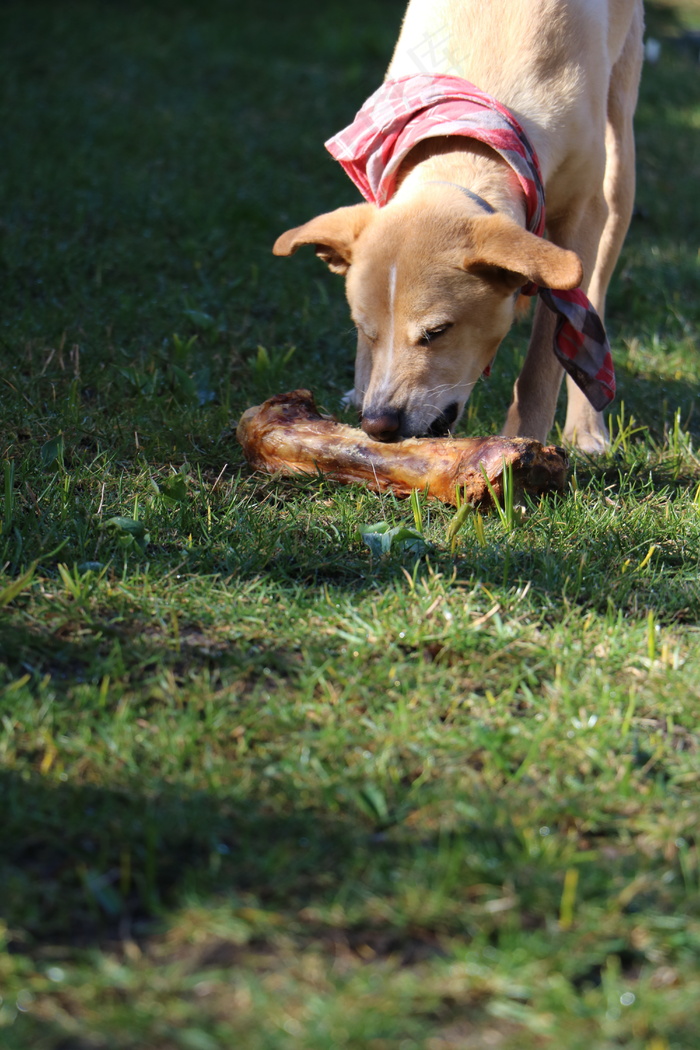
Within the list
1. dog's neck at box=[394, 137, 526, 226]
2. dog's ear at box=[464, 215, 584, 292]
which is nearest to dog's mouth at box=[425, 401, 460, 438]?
dog's ear at box=[464, 215, 584, 292]

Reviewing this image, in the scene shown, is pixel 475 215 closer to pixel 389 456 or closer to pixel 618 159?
pixel 389 456

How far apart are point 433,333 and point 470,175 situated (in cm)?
53

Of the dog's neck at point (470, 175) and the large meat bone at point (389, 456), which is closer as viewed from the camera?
the large meat bone at point (389, 456)

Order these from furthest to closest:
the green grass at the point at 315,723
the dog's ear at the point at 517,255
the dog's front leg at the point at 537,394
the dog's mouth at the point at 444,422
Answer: the dog's front leg at the point at 537,394
the dog's mouth at the point at 444,422
the dog's ear at the point at 517,255
the green grass at the point at 315,723

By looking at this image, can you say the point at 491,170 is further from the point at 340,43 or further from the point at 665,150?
the point at 340,43

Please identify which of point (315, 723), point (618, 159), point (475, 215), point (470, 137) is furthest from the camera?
point (618, 159)

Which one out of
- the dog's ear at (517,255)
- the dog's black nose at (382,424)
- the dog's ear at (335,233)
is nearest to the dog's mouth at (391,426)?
the dog's black nose at (382,424)

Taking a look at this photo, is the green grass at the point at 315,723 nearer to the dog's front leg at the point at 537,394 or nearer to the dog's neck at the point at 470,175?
the dog's front leg at the point at 537,394

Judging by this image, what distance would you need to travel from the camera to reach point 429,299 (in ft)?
10.2

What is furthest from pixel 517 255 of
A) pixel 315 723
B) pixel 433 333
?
pixel 315 723

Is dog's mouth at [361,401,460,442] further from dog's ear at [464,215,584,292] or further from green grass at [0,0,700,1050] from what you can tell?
dog's ear at [464,215,584,292]

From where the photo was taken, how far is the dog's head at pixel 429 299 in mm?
3059

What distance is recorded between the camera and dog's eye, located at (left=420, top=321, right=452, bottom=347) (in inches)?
124

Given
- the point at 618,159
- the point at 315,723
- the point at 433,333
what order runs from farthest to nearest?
1. the point at 618,159
2. the point at 433,333
3. the point at 315,723
